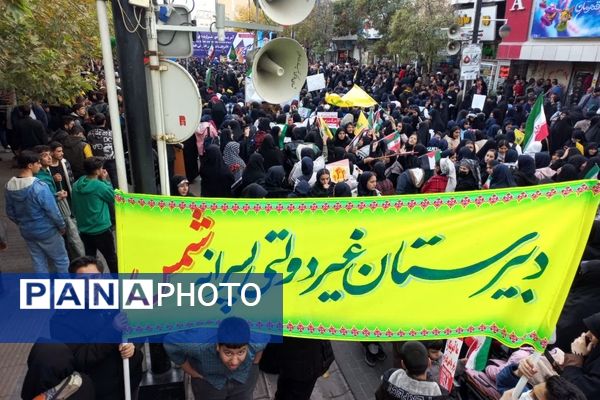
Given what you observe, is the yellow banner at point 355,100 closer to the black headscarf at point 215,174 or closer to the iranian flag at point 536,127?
the iranian flag at point 536,127

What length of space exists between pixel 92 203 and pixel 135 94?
2253 mm

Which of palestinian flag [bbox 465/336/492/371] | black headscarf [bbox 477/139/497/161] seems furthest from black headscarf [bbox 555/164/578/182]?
palestinian flag [bbox 465/336/492/371]

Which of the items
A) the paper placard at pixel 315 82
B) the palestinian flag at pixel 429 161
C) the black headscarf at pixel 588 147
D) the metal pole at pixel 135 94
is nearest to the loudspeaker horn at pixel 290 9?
the metal pole at pixel 135 94

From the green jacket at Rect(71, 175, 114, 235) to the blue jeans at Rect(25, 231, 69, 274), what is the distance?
28cm

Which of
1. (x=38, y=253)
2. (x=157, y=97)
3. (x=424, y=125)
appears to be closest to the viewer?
(x=157, y=97)

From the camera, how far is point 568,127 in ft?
33.5

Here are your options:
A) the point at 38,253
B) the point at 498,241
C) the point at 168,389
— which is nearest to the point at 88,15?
the point at 38,253

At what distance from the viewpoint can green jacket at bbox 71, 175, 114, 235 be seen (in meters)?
4.83

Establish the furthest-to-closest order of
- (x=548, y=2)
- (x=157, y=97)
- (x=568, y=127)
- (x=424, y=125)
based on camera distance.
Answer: (x=548, y=2) → (x=568, y=127) → (x=424, y=125) → (x=157, y=97)

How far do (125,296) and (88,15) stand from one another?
8974 millimetres

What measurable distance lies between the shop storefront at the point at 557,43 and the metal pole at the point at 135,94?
1963 cm

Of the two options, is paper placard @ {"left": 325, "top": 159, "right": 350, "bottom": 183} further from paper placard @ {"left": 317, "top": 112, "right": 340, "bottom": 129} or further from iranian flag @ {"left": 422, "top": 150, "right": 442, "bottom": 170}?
paper placard @ {"left": 317, "top": 112, "right": 340, "bottom": 129}

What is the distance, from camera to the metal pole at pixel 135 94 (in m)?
2.92

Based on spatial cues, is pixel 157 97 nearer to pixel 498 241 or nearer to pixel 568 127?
pixel 498 241
